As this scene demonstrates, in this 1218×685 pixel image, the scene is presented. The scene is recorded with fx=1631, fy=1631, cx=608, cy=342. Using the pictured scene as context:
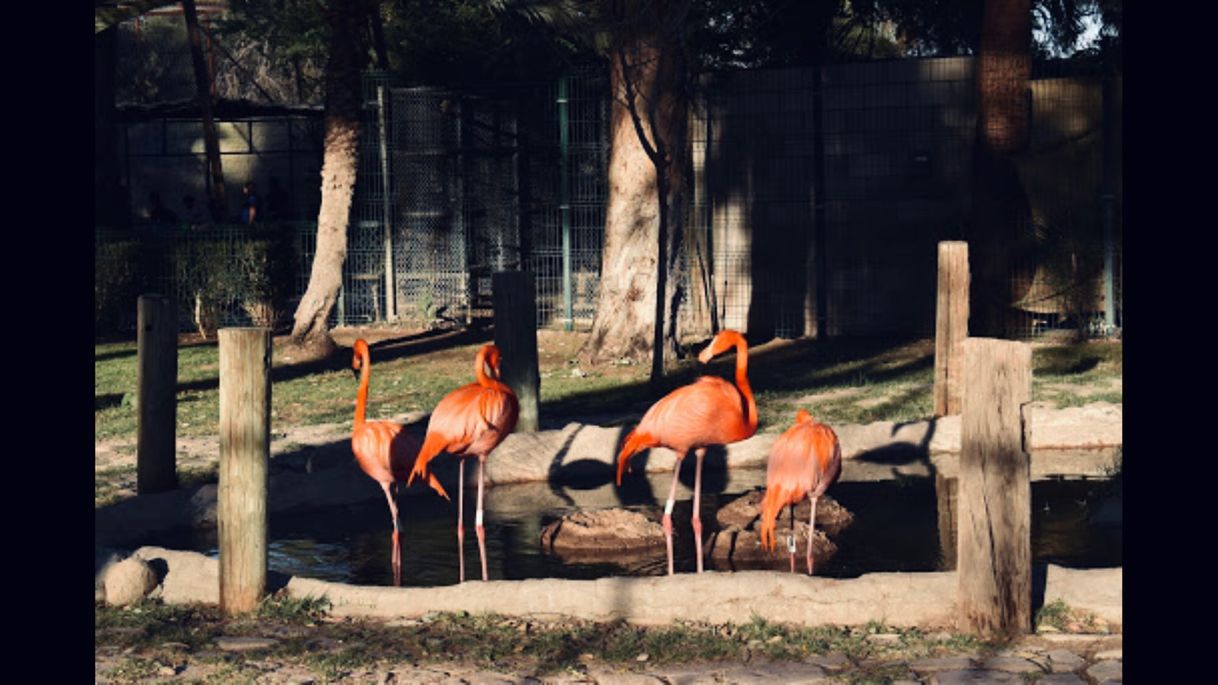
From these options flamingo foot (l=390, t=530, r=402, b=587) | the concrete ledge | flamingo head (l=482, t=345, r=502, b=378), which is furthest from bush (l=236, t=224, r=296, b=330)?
the concrete ledge

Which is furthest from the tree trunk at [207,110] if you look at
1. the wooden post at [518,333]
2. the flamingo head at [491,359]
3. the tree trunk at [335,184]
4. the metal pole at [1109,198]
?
the flamingo head at [491,359]

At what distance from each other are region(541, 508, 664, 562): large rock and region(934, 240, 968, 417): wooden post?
3.11m

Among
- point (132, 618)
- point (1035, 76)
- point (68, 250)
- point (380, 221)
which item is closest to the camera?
point (68, 250)

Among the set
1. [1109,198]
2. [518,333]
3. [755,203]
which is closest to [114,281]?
[755,203]

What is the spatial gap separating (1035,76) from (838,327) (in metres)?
3.12

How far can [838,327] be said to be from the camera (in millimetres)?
16578

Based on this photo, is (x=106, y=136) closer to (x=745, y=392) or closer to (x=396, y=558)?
(x=396, y=558)

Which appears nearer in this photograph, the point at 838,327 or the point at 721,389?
the point at 721,389

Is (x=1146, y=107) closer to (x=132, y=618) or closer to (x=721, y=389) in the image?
(x=721, y=389)

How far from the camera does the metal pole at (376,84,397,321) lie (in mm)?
17688

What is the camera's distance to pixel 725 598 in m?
6.45

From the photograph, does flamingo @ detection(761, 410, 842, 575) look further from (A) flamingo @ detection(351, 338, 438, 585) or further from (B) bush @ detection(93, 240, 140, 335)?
(B) bush @ detection(93, 240, 140, 335)

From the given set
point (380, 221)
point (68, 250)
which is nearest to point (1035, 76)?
point (380, 221)

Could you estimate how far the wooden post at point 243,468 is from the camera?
6.73 meters
